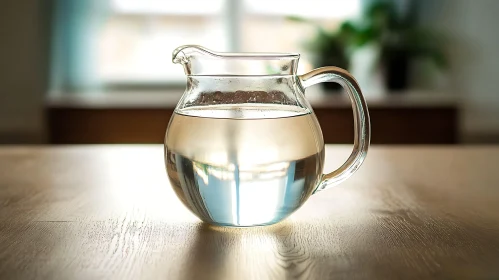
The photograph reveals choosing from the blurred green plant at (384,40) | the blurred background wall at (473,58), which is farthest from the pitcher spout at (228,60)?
the blurred background wall at (473,58)

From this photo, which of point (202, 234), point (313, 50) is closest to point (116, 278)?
point (202, 234)

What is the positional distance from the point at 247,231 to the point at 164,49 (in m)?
2.56

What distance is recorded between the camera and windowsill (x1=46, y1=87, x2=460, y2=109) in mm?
2709

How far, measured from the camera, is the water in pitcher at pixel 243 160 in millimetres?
589

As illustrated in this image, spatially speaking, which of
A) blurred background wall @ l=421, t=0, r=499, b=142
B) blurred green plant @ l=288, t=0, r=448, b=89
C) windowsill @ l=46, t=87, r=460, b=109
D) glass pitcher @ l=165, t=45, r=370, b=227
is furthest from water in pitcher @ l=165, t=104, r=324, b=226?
blurred background wall @ l=421, t=0, r=499, b=142

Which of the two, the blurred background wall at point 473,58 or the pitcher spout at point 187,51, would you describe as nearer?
the pitcher spout at point 187,51

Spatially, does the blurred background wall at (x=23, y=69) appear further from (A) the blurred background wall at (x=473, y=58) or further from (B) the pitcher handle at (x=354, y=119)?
(B) the pitcher handle at (x=354, y=119)

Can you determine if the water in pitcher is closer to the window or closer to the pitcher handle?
the pitcher handle

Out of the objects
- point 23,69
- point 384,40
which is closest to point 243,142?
point 384,40

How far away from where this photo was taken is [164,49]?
3.12m

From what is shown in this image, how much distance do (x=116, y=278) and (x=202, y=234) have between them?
0.44 feet

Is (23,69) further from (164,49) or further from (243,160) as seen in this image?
(243,160)

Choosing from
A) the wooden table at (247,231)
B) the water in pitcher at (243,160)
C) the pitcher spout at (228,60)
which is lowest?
the wooden table at (247,231)

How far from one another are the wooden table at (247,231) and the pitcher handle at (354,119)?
0.15 ft
